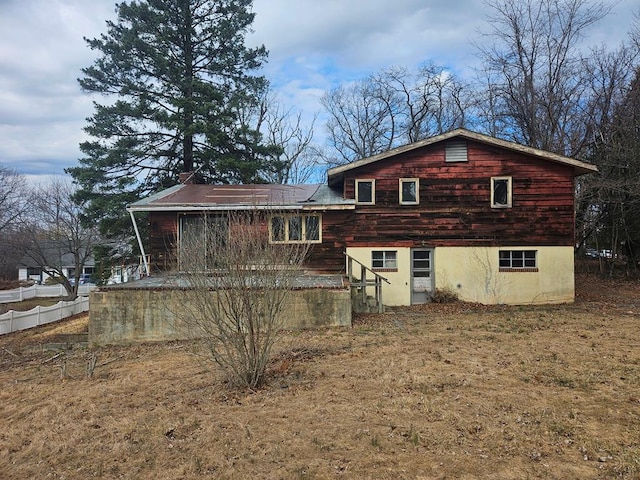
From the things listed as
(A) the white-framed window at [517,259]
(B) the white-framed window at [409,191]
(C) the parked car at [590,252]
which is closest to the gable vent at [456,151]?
(B) the white-framed window at [409,191]

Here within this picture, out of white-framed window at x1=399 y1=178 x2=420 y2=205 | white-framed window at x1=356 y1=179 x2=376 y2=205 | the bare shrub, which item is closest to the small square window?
white-framed window at x1=356 y1=179 x2=376 y2=205

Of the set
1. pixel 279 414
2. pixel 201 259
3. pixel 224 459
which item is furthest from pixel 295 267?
pixel 224 459

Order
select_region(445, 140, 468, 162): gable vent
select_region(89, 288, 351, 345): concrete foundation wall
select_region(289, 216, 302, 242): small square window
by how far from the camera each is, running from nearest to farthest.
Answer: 1. select_region(89, 288, 351, 345): concrete foundation wall
2. select_region(289, 216, 302, 242): small square window
3. select_region(445, 140, 468, 162): gable vent

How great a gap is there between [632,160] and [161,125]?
67.6ft

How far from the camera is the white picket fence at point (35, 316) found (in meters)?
17.2

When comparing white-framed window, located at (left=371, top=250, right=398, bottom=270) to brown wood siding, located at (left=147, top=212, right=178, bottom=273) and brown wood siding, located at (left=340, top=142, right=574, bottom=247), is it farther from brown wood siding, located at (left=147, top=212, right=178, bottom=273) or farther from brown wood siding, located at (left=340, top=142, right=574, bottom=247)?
brown wood siding, located at (left=147, top=212, right=178, bottom=273)

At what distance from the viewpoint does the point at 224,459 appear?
4.13m

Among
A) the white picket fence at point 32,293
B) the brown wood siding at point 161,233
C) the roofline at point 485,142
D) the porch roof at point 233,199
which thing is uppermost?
the roofline at point 485,142

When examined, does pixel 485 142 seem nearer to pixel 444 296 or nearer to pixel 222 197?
pixel 444 296

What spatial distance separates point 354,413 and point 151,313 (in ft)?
24.2

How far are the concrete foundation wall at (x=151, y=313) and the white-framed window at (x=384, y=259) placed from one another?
4.19 meters

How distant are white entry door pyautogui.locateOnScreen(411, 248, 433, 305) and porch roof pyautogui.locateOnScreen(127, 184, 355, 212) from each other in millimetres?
2828

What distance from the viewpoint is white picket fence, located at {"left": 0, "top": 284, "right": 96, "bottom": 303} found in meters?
28.4

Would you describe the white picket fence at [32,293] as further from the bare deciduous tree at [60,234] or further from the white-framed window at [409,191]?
the white-framed window at [409,191]
